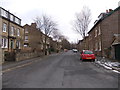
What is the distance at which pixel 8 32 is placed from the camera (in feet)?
102

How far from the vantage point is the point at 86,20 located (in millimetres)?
41750

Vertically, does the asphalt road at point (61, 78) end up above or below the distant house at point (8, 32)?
below

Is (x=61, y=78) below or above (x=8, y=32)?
below

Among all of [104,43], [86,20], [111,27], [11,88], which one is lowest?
[11,88]

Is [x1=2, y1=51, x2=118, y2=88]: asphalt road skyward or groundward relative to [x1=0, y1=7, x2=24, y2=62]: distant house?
groundward

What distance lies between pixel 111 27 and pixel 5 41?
62.7 ft

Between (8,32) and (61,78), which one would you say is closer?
(61,78)

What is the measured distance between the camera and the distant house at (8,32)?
28.7m

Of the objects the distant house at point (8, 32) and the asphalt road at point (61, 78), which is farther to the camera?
the distant house at point (8, 32)

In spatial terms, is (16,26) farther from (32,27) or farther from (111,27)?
(32,27)

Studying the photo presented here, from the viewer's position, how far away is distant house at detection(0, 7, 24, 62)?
28703 mm

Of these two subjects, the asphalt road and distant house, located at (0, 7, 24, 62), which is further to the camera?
distant house, located at (0, 7, 24, 62)

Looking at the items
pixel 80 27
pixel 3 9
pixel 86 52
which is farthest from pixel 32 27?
pixel 86 52

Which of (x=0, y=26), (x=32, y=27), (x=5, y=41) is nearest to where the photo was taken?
(x=0, y=26)
